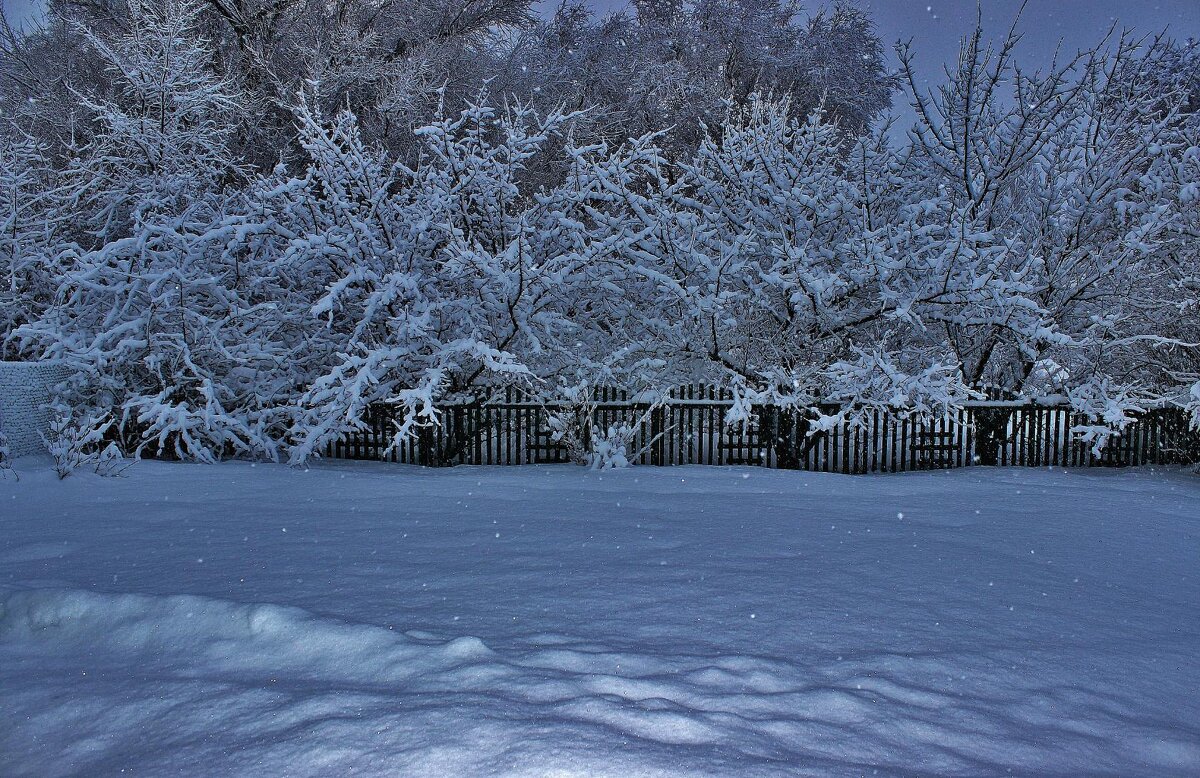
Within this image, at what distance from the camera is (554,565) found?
4.82 meters

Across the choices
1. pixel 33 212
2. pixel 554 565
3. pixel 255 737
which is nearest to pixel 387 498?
pixel 554 565

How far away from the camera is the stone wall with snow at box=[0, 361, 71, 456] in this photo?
9.63m

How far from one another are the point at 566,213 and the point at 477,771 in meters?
9.81

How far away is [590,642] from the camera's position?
134 inches

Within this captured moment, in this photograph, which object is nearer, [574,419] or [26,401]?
[26,401]

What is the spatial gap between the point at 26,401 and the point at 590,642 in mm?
9765

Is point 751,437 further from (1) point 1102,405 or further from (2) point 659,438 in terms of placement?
(1) point 1102,405

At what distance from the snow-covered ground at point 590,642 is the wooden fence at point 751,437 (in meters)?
4.29

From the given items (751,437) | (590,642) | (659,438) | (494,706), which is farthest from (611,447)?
(494,706)

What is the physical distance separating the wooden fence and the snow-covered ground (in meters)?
4.29


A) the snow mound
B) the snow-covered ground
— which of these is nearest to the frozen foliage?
the snow-covered ground

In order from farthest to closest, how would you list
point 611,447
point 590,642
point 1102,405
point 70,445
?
point 1102,405
point 611,447
point 70,445
point 590,642

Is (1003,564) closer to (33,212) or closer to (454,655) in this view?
(454,655)

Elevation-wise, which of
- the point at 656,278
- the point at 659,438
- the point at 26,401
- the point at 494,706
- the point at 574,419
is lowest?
the point at 494,706
